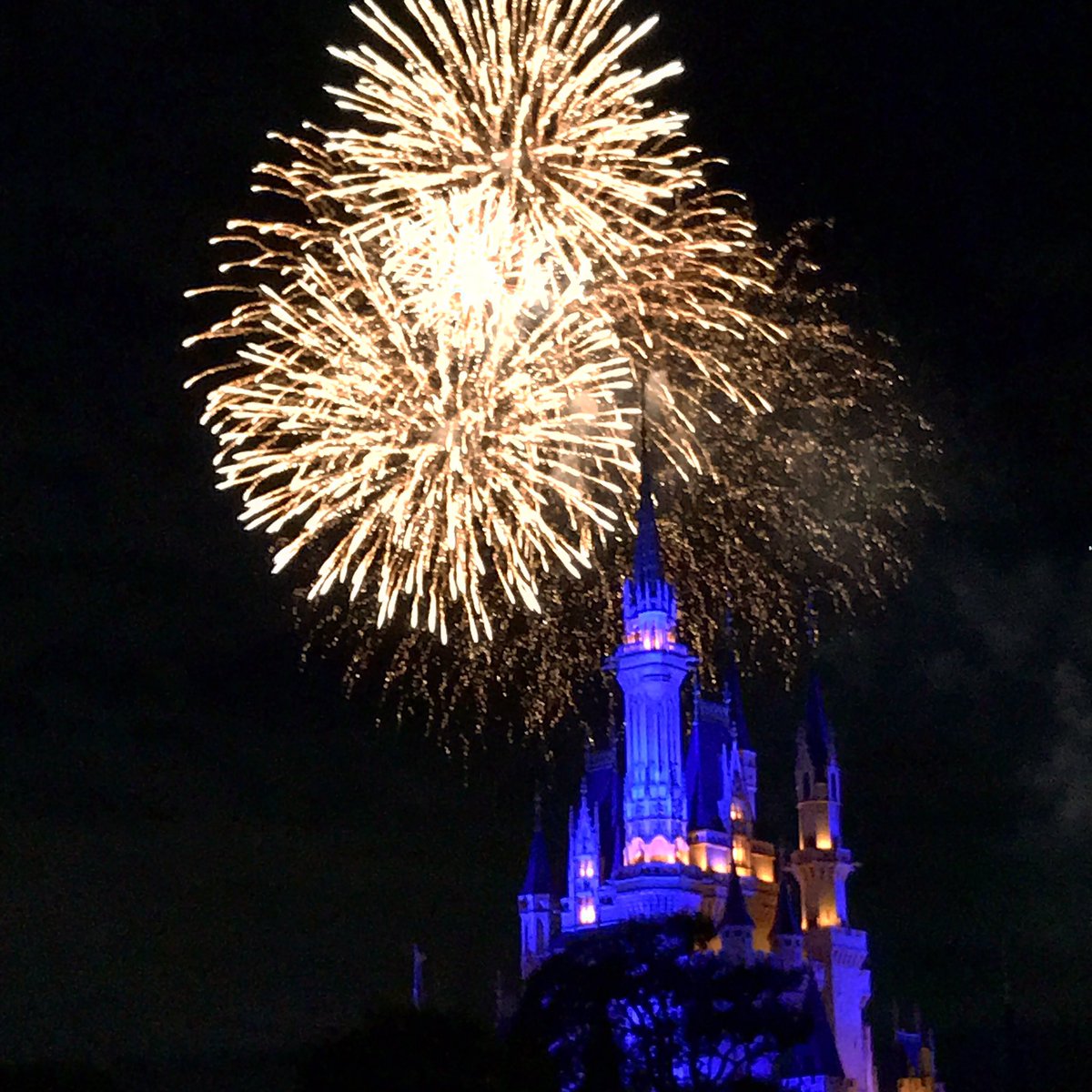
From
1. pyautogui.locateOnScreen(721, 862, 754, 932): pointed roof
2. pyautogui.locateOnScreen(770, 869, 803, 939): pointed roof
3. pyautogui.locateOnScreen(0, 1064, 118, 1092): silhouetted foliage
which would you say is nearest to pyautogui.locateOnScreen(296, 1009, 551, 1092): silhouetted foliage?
pyautogui.locateOnScreen(0, 1064, 118, 1092): silhouetted foliage

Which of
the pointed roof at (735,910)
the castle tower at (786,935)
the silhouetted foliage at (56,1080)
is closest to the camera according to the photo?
the silhouetted foliage at (56,1080)

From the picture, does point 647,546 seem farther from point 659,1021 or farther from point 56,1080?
point 56,1080

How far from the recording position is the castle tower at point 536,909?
107125 mm

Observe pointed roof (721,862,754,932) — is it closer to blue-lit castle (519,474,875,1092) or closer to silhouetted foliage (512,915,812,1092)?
blue-lit castle (519,474,875,1092)

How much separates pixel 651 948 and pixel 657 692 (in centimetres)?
2454

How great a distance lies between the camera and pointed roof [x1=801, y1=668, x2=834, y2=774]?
363ft

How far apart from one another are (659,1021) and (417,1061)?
25.6 meters

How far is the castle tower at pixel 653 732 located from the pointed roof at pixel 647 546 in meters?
1.98

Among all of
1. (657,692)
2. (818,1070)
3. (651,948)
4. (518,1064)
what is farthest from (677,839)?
(518,1064)

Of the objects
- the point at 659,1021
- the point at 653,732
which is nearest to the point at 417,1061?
the point at 659,1021

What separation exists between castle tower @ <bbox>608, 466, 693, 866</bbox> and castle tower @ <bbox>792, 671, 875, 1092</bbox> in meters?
11.1

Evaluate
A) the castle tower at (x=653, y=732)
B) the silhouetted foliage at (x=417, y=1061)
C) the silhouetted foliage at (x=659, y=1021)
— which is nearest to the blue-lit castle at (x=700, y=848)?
the castle tower at (x=653, y=732)

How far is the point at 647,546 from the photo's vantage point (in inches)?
4109

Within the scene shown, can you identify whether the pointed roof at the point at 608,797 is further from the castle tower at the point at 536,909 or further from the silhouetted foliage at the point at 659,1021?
the silhouetted foliage at the point at 659,1021
